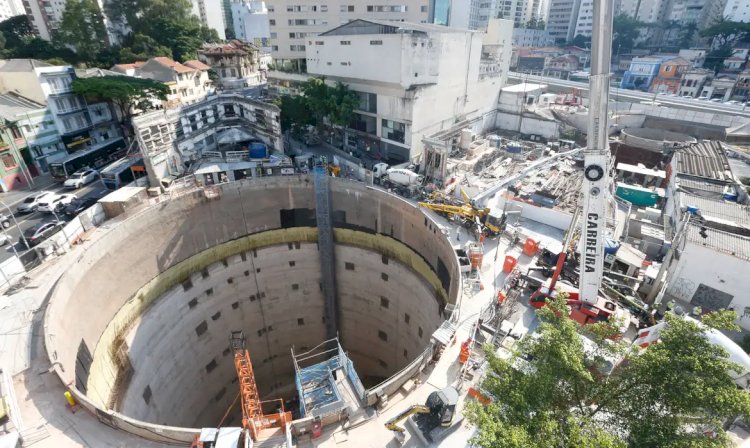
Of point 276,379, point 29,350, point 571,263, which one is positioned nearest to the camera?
point 29,350

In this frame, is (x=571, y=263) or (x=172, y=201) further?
(x=172, y=201)

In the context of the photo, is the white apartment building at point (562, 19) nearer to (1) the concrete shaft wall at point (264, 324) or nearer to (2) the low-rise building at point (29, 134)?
(1) the concrete shaft wall at point (264, 324)

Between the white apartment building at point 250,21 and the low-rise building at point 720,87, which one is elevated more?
the white apartment building at point 250,21

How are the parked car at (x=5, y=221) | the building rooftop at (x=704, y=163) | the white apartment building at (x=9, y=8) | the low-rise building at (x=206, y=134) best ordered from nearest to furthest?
1. the parked car at (x=5, y=221)
2. the building rooftop at (x=704, y=163)
3. the low-rise building at (x=206, y=134)
4. the white apartment building at (x=9, y=8)

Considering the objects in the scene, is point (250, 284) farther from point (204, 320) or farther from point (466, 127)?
point (466, 127)

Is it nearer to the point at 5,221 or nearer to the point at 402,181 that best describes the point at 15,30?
the point at 5,221

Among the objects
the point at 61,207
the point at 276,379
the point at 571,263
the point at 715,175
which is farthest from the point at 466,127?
the point at 61,207

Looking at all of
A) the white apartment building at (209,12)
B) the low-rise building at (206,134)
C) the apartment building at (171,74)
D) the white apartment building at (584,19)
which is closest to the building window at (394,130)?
the low-rise building at (206,134)
